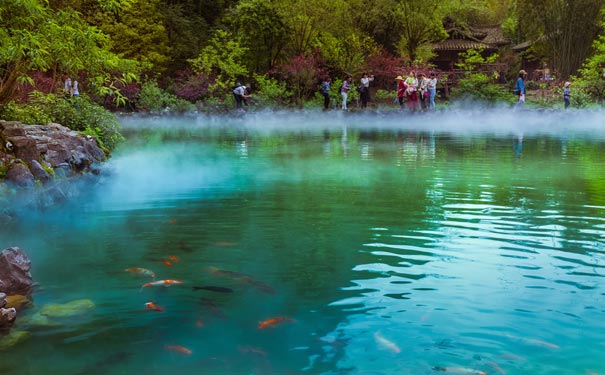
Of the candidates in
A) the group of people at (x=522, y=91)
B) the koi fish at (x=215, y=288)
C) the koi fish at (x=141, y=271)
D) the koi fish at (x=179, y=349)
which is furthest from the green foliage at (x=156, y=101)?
the koi fish at (x=179, y=349)

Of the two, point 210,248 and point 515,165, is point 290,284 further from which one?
point 515,165

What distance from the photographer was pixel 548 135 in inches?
824

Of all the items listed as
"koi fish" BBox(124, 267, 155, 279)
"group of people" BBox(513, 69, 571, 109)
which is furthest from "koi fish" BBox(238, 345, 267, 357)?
"group of people" BBox(513, 69, 571, 109)

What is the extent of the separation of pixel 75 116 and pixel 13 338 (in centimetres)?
1228

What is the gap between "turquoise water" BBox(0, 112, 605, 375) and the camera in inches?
180

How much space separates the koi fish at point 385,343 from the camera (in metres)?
4.63

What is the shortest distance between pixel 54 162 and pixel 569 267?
921cm

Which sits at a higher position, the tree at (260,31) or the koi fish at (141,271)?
the tree at (260,31)

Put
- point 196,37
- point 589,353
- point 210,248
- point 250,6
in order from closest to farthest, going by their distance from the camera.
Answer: point 589,353, point 210,248, point 250,6, point 196,37

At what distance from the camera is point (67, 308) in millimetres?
5406

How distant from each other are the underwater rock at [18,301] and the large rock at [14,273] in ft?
0.33

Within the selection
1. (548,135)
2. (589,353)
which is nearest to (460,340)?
(589,353)

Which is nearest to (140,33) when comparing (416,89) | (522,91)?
(416,89)

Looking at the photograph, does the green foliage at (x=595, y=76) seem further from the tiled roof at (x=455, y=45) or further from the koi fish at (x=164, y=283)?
the koi fish at (x=164, y=283)
